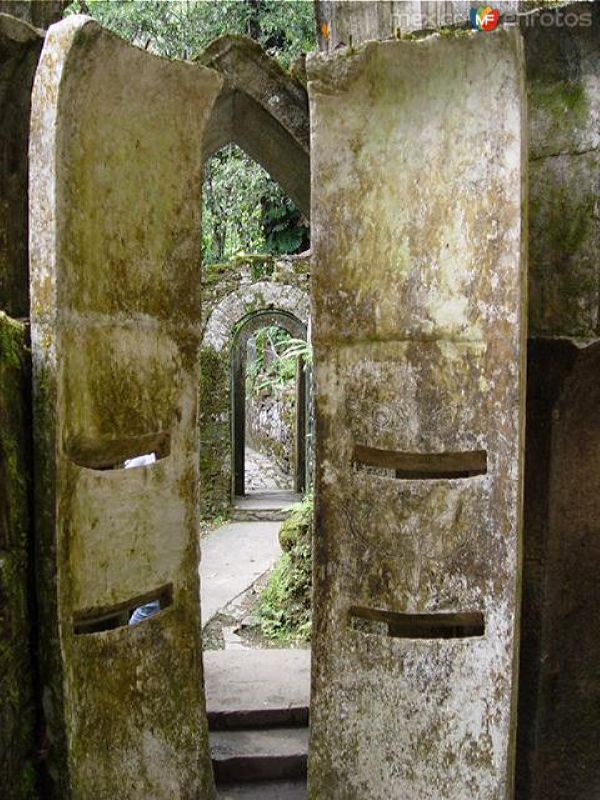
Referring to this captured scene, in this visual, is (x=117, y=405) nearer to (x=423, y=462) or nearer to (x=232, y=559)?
(x=423, y=462)

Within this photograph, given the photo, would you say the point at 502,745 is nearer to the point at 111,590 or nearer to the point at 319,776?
the point at 319,776

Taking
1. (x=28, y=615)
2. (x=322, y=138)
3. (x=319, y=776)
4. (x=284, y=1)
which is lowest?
(x=319, y=776)

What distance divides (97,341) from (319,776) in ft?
4.74

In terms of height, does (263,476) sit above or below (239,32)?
below

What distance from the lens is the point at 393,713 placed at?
87.6 inches

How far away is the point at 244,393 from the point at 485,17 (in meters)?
7.99

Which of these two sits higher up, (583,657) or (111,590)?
(111,590)

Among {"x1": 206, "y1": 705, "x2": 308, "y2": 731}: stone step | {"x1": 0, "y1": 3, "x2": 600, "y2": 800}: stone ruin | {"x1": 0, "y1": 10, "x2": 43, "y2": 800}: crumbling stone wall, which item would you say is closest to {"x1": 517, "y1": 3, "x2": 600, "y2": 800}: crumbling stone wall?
{"x1": 0, "y1": 3, "x2": 600, "y2": 800}: stone ruin

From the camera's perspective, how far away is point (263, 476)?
12164 millimetres

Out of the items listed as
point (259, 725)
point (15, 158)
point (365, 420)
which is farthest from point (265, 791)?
point (15, 158)

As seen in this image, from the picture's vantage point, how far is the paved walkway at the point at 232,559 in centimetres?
600

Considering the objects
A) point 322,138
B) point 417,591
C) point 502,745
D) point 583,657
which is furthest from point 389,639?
point 322,138

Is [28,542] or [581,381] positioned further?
[581,381]

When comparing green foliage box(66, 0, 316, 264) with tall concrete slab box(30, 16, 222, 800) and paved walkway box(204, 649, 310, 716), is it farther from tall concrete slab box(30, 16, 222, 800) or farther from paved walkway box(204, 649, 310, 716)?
paved walkway box(204, 649, 310, 716)
